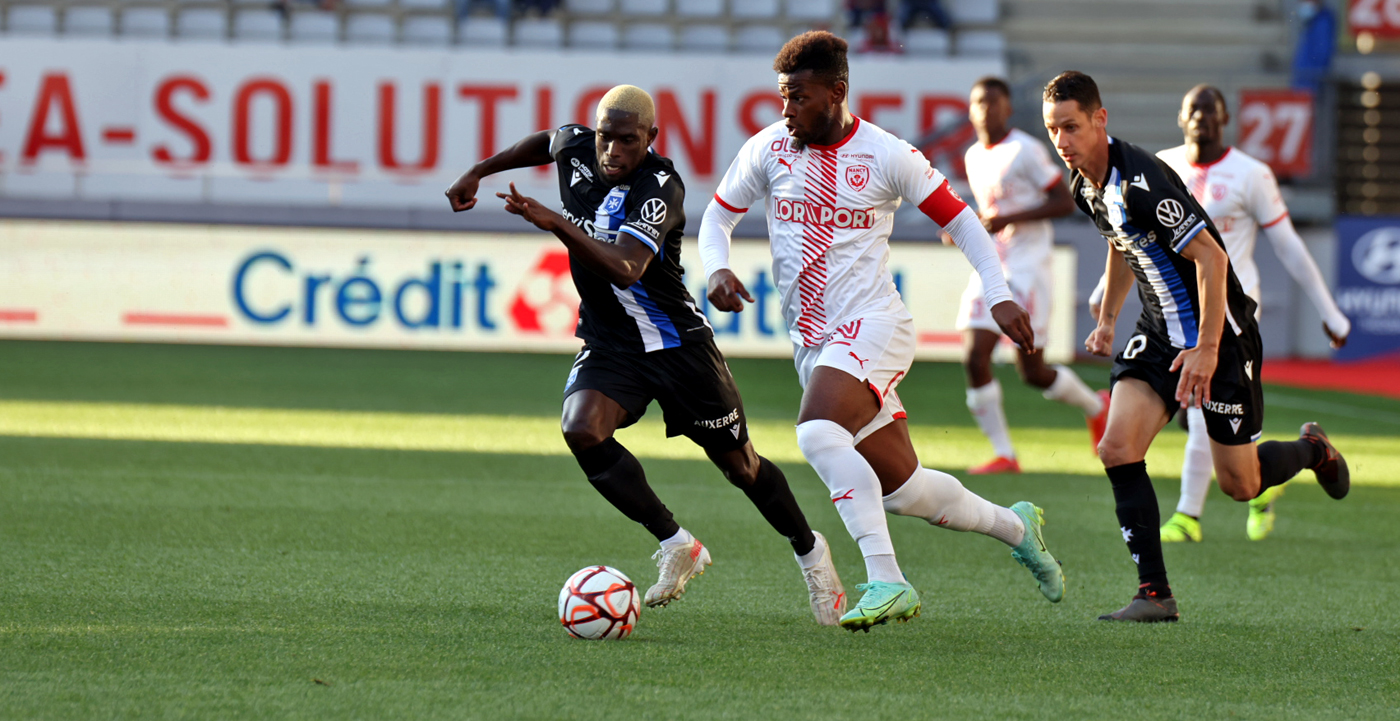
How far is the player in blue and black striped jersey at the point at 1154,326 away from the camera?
473cm

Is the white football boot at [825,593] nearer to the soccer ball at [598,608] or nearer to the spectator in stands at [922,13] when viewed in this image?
the soccer ball at [598,608]

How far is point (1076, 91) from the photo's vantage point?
4660 millimetres

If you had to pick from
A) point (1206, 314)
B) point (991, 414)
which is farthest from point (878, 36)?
point (1206, 314)

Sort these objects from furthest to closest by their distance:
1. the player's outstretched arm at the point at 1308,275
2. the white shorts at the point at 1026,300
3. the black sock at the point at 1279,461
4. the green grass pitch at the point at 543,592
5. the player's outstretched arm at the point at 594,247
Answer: the white shorts at the point at 1026,300 < the player's outstretched arm at the point at 1308,275 < the black sock at the point at 1279,461 < the player's outstretched arm at the point at 594,247 < the green grass pitch at the point at 543,592

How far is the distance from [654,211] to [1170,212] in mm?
1643

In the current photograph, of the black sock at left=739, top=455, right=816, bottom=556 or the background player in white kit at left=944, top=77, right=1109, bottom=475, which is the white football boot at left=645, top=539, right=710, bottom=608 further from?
the background player in white kit at left=944, top=77, right=1109, bottom=475

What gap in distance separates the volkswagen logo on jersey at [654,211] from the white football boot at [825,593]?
113 cm

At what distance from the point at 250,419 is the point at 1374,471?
739cm

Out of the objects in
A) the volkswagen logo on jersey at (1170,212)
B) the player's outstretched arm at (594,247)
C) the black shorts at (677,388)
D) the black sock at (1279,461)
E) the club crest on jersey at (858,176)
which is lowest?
the black sock at (1279,461)

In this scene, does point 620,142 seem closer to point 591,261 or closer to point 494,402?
point 591,261

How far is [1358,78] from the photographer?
819 inches

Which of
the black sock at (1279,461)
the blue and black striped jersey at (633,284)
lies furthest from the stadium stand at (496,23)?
the blue and black striped jersey at (633,284)

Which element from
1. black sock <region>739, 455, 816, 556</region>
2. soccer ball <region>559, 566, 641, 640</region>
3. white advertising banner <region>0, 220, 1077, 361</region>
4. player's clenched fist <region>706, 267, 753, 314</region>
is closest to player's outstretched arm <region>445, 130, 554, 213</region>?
player's clenched fist <region>706, 267, 753, 314</region>

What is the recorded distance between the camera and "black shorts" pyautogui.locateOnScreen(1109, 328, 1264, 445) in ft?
16.7
